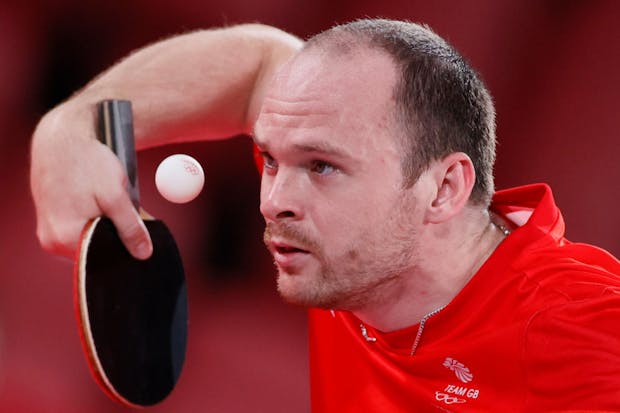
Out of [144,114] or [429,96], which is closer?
[429,96]

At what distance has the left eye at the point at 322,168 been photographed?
1766mm

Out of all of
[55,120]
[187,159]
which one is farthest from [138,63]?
[187,159]

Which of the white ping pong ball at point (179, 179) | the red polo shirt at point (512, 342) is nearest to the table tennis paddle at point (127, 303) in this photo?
the white ping pong ball at point (179, 179)

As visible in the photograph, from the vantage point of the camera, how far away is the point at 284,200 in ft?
5.77

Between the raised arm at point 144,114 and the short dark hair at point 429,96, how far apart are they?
1.68ft

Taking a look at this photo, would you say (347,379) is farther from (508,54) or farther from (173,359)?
(508,54)

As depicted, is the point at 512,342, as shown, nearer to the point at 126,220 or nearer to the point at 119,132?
the point at 126,220

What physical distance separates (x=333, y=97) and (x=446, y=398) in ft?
2.03

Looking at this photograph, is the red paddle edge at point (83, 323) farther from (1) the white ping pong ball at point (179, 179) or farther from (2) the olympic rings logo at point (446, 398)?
(2) the olympic rings logo at point (446, 398)

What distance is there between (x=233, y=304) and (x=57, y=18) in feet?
4.22

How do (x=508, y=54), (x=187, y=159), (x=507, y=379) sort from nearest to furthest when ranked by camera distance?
(x=507, y=379)
(x=187, y=159)
(x=508, y=54)

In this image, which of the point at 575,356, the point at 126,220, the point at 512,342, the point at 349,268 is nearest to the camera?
the point at 575,356

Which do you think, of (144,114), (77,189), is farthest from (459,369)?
(144,114)

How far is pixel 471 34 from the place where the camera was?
351cm
